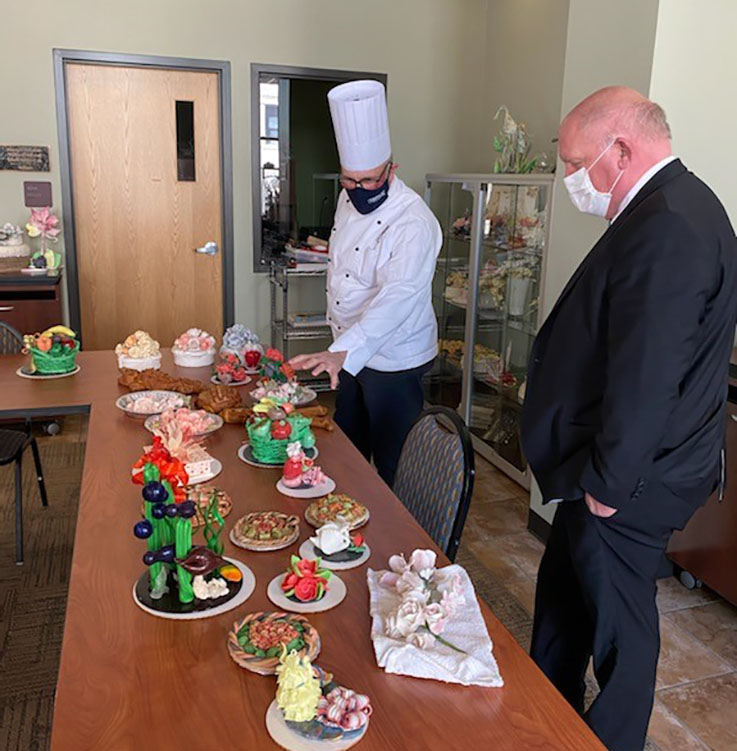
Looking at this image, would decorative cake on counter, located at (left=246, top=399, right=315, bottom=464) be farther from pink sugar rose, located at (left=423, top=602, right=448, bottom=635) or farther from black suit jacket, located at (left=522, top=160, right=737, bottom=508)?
pink sugar rose, located at (left=423, top=602, right=448, bottom=635)

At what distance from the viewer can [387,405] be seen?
2.59 metres

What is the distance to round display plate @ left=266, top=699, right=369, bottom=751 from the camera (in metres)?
0.93

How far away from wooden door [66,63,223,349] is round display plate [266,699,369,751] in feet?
12.9

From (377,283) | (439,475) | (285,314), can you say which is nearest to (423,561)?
(439,475)

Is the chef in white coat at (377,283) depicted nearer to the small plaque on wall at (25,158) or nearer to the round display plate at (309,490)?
the round display plate at (309,490)

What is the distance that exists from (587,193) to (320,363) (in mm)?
904

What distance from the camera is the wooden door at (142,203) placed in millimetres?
4266

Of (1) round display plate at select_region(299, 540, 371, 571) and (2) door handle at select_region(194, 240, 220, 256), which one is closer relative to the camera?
(1) round display plate at select_region(299, 540, 371, 571)

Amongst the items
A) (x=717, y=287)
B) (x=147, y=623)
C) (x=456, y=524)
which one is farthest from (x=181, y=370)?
(x=717, y=287)

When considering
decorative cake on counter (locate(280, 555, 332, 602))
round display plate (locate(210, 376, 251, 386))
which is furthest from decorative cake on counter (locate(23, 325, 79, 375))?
decorative cake on counter (locate(280, 555, 332, 602))

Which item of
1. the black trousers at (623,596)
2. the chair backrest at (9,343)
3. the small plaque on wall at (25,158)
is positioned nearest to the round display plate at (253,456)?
A: the black trousers at (623,596)

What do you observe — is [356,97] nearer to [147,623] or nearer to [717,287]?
[717,287]

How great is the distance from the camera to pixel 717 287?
4.81 ft

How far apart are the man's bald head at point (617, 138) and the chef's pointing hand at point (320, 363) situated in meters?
0.91
